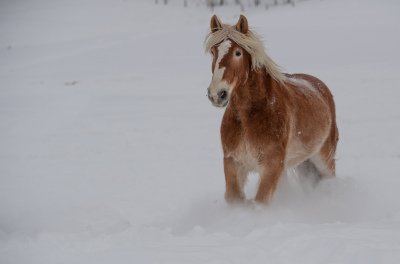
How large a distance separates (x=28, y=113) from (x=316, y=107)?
9.68 meters

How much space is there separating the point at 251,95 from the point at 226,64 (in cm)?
55

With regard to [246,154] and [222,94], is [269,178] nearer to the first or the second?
[246,154]

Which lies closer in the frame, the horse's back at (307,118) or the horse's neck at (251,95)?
the horse's neck at (251,95)

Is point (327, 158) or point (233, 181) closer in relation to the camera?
point (233, 181)

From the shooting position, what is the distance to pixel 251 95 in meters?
5.14

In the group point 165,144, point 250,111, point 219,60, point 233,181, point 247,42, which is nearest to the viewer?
point 219,60

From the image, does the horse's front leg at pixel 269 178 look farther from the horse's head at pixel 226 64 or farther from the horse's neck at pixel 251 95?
the horse's head at pixel 226 64

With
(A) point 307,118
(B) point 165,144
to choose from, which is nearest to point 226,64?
(A) point 307,118

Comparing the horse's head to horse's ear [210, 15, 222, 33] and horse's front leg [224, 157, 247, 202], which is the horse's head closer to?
horse's ear [210, 15, 222, 33]

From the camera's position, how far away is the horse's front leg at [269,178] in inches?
201

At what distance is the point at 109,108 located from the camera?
14.1 metres

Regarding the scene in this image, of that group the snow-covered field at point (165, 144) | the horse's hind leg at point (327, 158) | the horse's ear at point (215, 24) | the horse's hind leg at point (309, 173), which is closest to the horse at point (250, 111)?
the horse's ear at point (215, 24)


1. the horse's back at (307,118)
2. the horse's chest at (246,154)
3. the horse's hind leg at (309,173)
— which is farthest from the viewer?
the horse's hind leg at (309,173)

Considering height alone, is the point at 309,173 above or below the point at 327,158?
below
